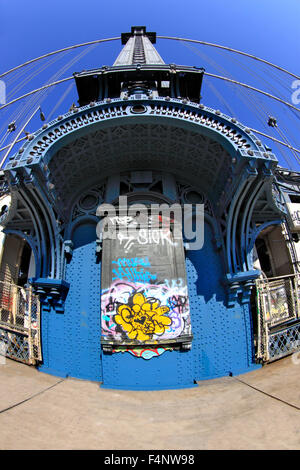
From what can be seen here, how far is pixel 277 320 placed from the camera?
25.5ft

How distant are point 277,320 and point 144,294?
4513mm

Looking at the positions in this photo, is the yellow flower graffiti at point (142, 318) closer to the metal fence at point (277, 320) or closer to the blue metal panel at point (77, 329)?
the blue metal panel at point (77, 329)

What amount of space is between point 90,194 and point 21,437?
→ 27.0 ft

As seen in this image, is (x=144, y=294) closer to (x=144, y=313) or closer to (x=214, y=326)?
(x=144, y=313)

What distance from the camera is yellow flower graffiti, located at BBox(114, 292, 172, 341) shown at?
7748mm

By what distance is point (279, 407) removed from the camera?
4.36m

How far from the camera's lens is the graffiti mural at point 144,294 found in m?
7.71

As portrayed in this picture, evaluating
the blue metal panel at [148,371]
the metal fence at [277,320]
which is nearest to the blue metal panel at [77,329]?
the blue metal panel at [148,371]

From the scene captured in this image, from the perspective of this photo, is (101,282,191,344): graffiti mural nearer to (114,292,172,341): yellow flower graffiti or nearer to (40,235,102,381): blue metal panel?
(114,292,172,341): yellow flower graffiti

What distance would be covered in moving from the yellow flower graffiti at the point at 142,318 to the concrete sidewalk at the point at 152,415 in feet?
5.54

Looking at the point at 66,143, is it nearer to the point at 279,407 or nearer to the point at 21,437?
the point at 21,437

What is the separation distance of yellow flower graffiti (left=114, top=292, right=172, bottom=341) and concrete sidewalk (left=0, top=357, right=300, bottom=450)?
1.69 m
